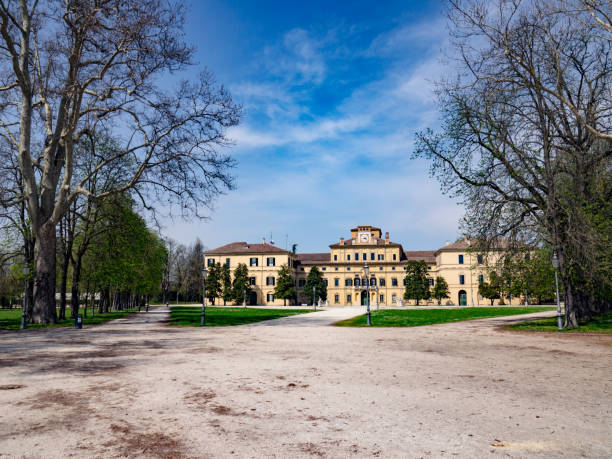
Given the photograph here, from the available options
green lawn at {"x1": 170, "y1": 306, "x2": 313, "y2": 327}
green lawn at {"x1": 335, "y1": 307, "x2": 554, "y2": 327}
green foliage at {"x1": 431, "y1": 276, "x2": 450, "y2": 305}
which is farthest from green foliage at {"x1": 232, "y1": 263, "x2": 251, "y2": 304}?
green lawn at {"x1": 335, "y1": 307, "x2": 554, "y2": 327}

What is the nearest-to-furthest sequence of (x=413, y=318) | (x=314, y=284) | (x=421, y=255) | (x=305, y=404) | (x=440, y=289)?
(x=305, y=404) → (x=413, y=318) → (x=440, y=289) → (x=314, y=284) → (x=421, y=255)

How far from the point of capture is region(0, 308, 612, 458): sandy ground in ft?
14.4

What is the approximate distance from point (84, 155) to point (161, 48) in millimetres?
10895

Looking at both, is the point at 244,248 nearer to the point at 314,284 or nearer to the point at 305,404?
the point at 314,284

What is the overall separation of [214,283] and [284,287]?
40.2ft

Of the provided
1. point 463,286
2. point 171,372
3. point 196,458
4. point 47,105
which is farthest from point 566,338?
point 463,286

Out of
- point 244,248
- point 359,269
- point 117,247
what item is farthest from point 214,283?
point 117,247

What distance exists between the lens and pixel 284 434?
4.77 m

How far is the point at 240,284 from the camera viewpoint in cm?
7106

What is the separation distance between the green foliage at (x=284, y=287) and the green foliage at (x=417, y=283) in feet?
62.3

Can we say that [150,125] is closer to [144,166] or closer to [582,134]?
[144,166]

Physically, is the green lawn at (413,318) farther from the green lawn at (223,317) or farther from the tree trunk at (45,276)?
the tree trunk at (45,276)

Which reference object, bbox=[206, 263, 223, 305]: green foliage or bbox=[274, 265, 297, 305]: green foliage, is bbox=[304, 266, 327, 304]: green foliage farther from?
bbox=[206, 263, 223, 305]: green foliage

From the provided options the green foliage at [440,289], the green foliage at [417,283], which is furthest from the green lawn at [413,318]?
the green foliage at [440,289]
